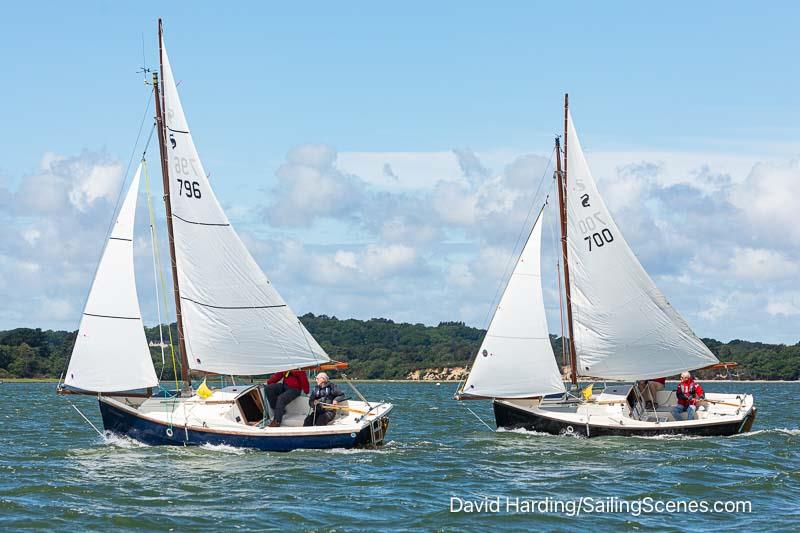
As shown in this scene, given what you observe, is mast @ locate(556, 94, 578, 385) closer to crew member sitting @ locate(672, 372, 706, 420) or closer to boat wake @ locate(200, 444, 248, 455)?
crew member sitting @ locate(672, 372, 706, 420)

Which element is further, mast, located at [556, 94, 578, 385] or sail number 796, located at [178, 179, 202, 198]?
mast, located at [556, 94, 578, 385]

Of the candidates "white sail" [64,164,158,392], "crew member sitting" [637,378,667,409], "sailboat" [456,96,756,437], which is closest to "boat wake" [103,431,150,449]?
"white sail" [64,164,158,392]

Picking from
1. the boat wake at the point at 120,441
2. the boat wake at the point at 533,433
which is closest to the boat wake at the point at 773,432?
the boat wake at the point at 533,433

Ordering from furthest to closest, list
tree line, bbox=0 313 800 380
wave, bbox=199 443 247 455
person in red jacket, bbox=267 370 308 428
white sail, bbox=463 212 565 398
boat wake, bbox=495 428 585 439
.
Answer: tree line, bbox=0 313 800 380 < white sail, bbox=463 212 565 398 < boat wake, bbox=495 428 585 439 < person in red jacket, bbox=267 370 308 428 < wave, bbox=199 443 247 455

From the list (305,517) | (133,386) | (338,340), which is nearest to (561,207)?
(133,386)

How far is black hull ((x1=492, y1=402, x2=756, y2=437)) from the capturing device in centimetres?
3284

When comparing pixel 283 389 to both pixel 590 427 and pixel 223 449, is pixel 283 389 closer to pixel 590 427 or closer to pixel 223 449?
pixel 223 449

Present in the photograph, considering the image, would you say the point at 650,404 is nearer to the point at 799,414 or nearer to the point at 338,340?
the point at 799,414

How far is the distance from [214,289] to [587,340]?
11837mm

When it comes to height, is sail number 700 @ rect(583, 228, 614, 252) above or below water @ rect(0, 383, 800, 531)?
above

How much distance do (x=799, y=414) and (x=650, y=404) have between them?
19284 millimetres

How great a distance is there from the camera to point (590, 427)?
1296 inches

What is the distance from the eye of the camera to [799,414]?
51375 mm

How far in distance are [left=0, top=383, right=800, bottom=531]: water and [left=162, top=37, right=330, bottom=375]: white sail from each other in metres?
2.85
